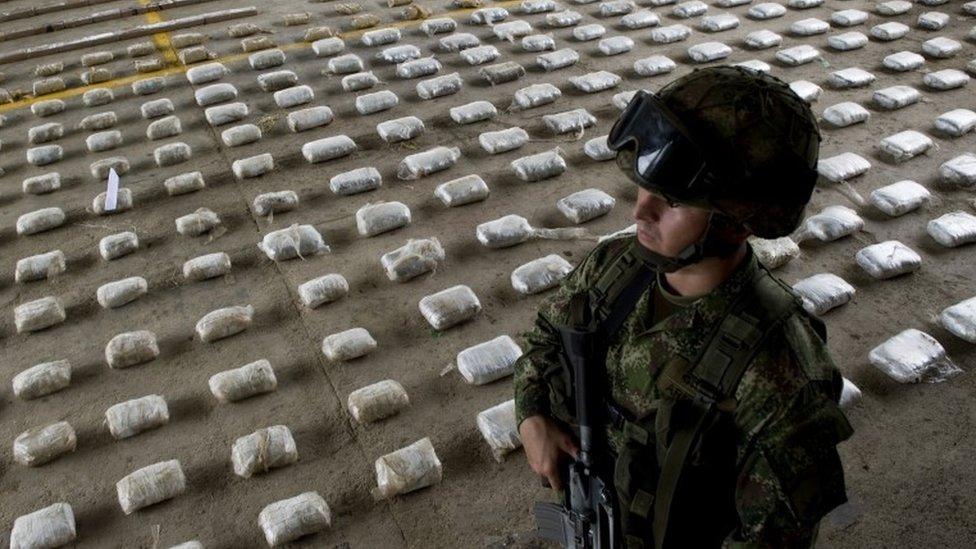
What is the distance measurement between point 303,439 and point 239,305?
0.80 m

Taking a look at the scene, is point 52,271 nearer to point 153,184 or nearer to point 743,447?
point 153,184

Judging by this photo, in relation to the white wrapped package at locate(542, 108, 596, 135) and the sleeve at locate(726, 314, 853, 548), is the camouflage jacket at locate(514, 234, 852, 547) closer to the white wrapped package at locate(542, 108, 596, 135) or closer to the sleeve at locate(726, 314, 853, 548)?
the sleeve at locate(726, 314, 853, 548)

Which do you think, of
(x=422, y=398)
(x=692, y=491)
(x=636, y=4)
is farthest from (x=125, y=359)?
(x=636, y=4)

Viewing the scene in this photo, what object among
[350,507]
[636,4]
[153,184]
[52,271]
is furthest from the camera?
[636,4]

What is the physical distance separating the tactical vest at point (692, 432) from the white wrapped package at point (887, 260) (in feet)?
6.69

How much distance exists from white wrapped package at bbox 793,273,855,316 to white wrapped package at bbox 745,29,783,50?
2.41 metres

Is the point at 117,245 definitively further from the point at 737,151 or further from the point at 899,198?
the point at 899,198

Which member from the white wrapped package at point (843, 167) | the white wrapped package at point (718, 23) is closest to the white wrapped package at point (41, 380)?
the white wrapped package at point (843, 167)

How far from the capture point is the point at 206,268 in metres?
3.45

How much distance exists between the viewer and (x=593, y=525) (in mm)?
1628

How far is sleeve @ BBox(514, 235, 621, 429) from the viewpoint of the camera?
5.57 ft

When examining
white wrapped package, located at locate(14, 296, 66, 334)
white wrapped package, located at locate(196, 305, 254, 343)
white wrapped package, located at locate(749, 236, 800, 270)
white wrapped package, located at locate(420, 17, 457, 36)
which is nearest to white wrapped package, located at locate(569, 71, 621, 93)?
white wrapped package, located at locate(420, 17, 457, 36)

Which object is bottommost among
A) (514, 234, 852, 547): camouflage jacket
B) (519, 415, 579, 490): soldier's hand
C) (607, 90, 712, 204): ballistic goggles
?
(519, 415, 579, 490): soldier's hand

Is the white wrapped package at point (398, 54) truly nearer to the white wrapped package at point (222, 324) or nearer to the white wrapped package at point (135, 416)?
the white wrapped package at point (222, 324)
